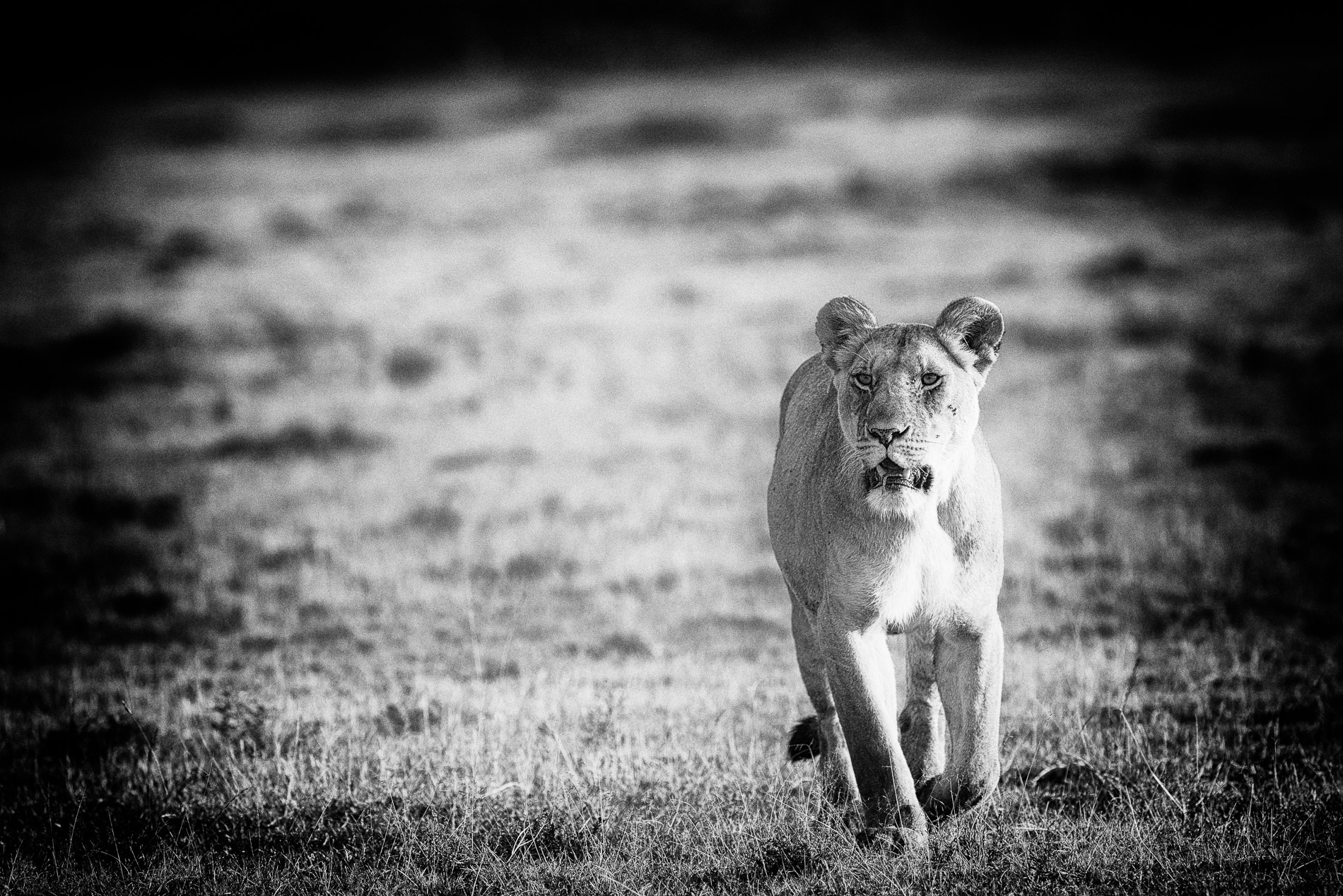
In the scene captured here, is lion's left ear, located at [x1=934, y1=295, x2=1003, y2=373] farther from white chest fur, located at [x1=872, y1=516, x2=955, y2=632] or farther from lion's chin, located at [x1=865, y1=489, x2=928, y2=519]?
white chest fur, located at [x1=872, y1=516, x2=955, y2=632]

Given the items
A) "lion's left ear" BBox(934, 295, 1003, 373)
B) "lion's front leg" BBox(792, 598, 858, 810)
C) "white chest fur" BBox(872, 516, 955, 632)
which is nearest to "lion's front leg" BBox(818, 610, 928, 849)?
"white chest fur" BBox(872, 516, 955, 632)

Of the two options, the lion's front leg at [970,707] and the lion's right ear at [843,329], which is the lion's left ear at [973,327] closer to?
the lion's right ear at [843,329]

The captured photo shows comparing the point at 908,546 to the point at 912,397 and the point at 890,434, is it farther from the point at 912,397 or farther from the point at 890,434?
the point at 912,397

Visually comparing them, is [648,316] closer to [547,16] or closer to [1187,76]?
[1187,76]

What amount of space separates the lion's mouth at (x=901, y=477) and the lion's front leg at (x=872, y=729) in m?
0.59

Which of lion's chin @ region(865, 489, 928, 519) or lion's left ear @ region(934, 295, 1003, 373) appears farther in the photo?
lion's left ear @ region(934, 295, 1003, 373)

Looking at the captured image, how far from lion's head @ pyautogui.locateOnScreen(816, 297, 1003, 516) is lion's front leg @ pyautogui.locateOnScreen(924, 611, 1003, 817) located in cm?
63

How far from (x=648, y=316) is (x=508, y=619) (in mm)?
16950

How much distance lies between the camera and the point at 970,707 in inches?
226

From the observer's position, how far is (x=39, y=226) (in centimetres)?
4294

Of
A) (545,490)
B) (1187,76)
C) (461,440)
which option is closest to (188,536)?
(545,490)

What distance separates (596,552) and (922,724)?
23.2ft

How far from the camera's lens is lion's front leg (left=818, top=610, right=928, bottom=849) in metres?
5.65

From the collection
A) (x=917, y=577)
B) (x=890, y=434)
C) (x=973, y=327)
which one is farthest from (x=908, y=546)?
(x=973, y=327)
